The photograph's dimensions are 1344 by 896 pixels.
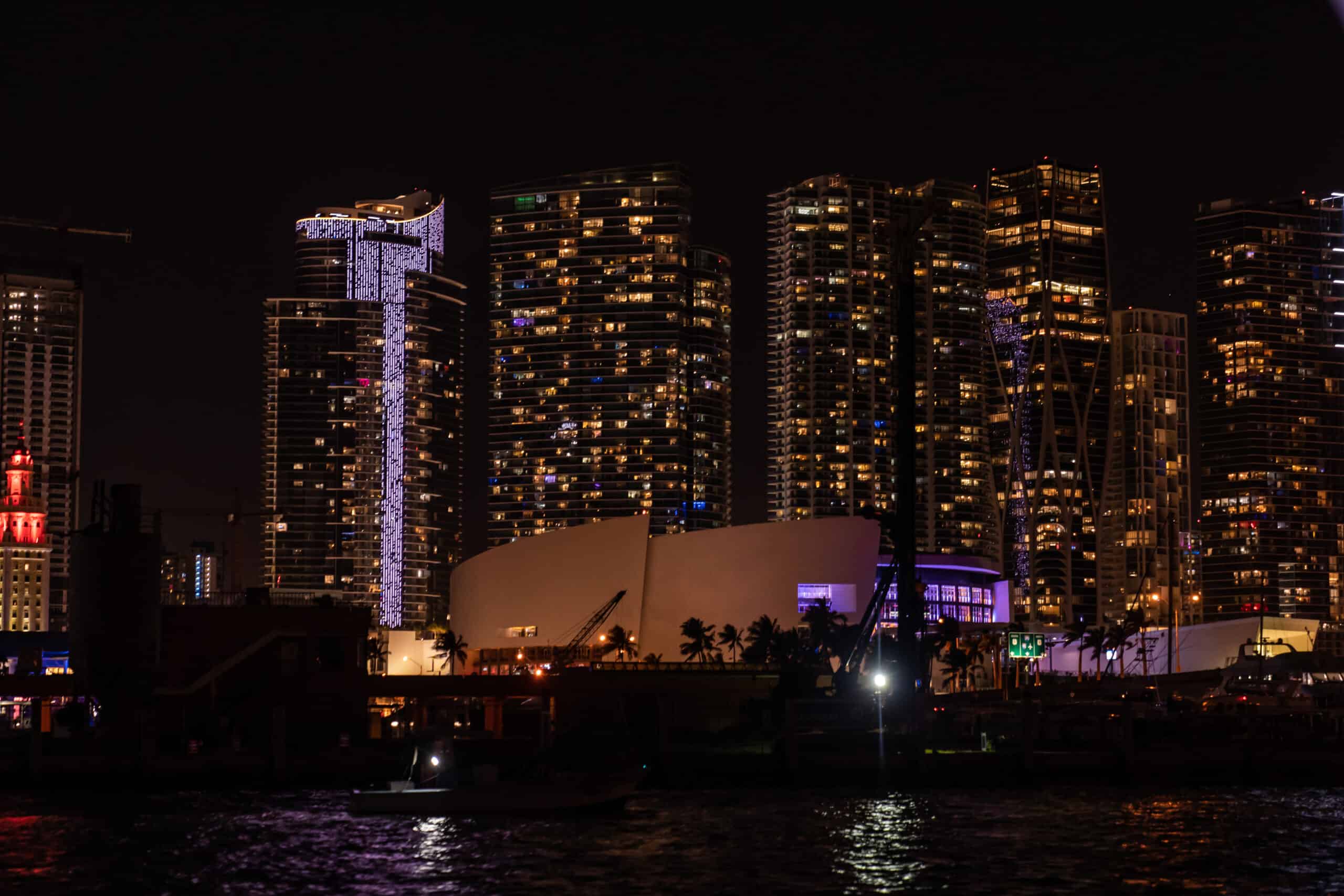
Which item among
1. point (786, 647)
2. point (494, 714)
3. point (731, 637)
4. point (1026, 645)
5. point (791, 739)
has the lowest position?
point (494, 714)

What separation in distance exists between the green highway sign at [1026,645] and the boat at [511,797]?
73035 millimetres

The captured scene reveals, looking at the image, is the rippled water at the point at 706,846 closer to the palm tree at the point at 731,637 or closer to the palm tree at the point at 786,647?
the palm tree at the point at 786,647

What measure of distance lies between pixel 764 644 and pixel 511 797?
119644 mm

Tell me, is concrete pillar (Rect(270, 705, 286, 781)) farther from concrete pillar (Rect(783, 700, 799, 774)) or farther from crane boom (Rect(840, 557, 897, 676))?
crane boom (Rect(840, 557, 897, 676))

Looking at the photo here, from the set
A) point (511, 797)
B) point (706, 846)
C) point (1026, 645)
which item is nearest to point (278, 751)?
point (511, 797)

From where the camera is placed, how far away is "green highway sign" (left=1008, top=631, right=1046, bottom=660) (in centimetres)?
13162

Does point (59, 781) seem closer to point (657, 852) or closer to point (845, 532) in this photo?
point (657, 852)

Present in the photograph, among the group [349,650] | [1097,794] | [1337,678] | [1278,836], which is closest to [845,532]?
[1337,678]

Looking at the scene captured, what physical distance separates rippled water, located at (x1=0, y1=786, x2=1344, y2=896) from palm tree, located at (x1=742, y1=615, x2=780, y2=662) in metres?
106

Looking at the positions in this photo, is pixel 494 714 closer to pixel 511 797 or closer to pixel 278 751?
pixel 278 751

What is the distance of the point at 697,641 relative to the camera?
195m

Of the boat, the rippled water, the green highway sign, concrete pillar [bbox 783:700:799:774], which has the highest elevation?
the green highway sign

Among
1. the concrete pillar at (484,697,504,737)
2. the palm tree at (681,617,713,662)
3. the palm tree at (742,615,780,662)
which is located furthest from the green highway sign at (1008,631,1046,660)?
the palm tree at (681,617,713,662)

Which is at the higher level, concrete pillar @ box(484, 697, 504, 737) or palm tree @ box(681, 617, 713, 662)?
palm tree @ box(681, 617, 713, 662)
